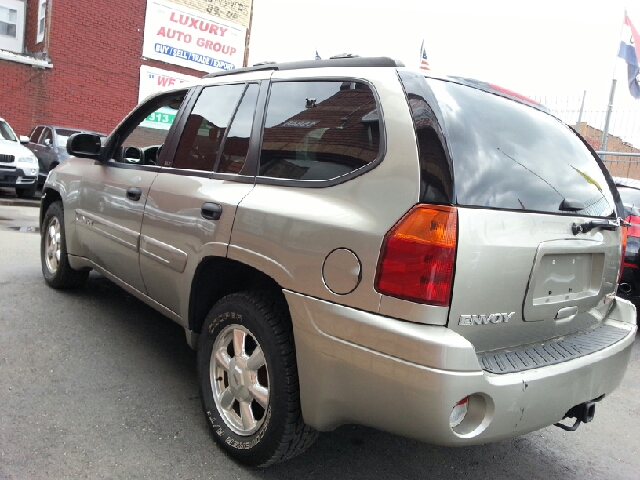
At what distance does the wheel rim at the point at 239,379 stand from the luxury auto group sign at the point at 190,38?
53.5 ft

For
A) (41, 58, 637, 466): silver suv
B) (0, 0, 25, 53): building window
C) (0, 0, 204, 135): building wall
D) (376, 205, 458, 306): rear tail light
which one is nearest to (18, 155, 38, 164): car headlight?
(0, 0, 204, 135): building wall

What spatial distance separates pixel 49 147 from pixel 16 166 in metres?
1.60

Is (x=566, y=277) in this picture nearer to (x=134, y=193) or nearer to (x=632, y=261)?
(x=134, y=193)

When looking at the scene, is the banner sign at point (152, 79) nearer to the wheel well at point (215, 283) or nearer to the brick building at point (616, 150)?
the brick building at point (616, 150)

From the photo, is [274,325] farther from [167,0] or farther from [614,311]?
[167,0]

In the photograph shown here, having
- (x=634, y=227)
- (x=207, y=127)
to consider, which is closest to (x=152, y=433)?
(x=207, y=127)

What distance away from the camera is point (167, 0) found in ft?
56.0

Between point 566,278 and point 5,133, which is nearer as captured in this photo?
point 566,278

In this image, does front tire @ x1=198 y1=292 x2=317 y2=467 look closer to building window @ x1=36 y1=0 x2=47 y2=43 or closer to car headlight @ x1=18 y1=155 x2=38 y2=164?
car headlight @ x1=18 y1=155 x2=38 y2=164

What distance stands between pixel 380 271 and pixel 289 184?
2.21 ft

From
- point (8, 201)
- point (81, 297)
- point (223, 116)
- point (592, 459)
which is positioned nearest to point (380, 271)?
point (223, 116)

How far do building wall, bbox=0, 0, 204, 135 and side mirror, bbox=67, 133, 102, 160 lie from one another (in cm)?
1265

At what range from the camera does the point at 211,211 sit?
2643mm

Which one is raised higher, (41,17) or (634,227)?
(41,17)
